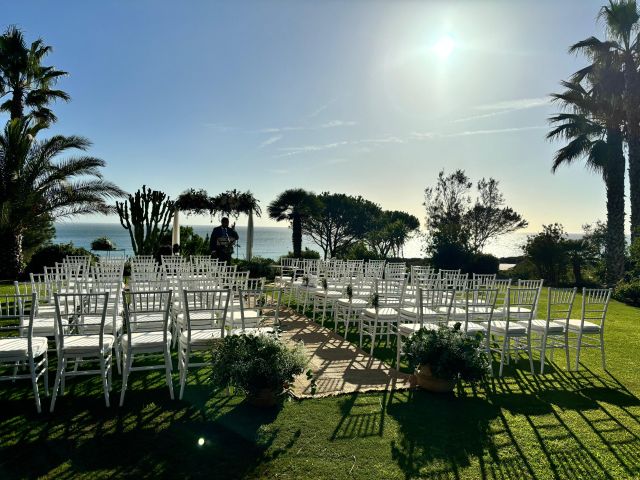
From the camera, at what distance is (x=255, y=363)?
3646 mm

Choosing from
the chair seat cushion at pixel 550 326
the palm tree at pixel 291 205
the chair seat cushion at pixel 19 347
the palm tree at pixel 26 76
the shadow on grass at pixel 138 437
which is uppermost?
the palm tree at pixel 26 76

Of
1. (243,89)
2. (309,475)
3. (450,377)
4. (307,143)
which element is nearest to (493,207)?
(307,143)

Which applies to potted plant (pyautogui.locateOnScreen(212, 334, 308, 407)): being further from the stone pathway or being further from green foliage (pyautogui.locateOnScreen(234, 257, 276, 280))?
green foliage (pyautogui.locateOnScreen(234, 257, 276, 280))

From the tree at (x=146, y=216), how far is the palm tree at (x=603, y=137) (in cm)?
1501

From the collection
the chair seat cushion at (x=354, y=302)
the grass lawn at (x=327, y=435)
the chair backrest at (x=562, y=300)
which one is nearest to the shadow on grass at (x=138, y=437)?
the grass lawn at (x=327, y=435)

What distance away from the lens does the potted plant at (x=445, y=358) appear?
4207 millimetres

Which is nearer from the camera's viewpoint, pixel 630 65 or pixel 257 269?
pixel 257 269

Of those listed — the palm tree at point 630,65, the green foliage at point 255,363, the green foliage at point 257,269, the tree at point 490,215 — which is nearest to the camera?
the green foliage at point 255,363

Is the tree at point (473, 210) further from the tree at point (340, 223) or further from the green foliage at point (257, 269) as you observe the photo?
the green foliage at point (257, 269)

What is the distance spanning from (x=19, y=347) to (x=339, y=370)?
10.4 ft

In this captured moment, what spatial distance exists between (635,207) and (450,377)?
1497cm

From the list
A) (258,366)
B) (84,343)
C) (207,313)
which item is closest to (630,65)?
(207,313)

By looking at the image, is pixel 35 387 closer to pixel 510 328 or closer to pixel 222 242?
pixel 510 328

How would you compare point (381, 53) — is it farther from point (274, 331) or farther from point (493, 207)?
point (493, 207)
